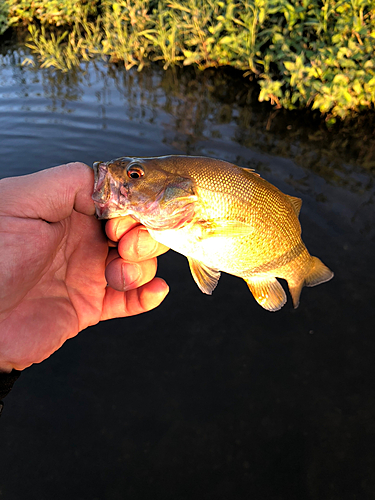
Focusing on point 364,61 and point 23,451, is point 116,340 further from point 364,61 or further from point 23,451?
point 364,61

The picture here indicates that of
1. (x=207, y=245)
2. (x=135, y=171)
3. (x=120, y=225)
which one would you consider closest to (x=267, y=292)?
(x=207, y=245)

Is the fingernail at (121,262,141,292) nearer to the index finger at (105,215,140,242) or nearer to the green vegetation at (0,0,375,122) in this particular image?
the index finger at (105,215,140,242)

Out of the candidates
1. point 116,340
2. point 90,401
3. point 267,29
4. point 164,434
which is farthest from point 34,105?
point 164,434

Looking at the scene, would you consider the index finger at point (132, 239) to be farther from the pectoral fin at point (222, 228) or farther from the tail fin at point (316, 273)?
the tail fin at point (316, 273)

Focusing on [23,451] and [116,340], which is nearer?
[23,451]

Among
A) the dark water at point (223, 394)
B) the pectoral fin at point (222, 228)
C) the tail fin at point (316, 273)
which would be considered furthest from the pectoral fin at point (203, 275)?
the dark water at point (223, 394)

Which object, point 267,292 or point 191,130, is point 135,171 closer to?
point 267,292

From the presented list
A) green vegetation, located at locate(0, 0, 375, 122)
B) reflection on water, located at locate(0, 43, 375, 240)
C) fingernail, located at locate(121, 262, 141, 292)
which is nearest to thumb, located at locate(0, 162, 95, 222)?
fingernail, located at locate(121, 262, 141, 292)
